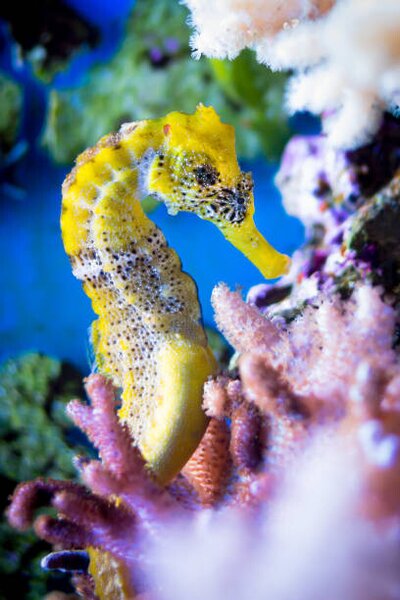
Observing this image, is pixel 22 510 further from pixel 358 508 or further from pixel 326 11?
pixel 326 11

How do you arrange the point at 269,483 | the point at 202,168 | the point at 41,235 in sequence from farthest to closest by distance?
the point at 41,235 < the point at 202,168 < the point at 269,483

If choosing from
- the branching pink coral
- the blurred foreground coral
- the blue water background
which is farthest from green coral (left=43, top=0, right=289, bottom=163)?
the branching pink coral

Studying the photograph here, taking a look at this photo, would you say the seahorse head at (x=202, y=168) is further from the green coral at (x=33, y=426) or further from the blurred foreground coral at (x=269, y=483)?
the green coral at (x=33, y=426)

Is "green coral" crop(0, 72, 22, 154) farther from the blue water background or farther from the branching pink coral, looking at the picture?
the branching pink coral

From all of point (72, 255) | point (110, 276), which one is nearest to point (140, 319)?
point (110, 276)

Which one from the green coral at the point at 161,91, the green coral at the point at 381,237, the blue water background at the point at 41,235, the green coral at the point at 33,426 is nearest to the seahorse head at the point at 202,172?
the green coral at the point at 381,237

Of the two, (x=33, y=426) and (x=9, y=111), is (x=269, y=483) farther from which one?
(x=9, y=111)

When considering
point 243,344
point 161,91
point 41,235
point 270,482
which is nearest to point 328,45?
point 243,344
